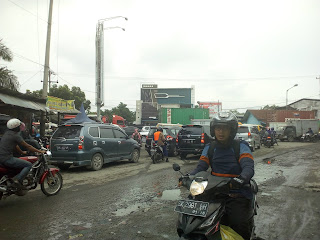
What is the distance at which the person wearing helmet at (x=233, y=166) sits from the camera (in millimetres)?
2771

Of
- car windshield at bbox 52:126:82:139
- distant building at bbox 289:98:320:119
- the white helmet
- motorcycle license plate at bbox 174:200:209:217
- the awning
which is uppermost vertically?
distant building at bbox 289:98:320:119

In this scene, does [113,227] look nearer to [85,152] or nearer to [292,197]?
[292,197]

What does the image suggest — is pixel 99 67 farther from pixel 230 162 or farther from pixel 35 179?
pixel 230 162

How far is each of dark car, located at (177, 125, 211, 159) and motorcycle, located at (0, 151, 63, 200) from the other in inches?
315

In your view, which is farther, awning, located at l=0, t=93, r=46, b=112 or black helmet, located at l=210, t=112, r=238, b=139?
awning, located at l=0, t=93, r=46, b=112

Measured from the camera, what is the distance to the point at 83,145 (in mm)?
9539

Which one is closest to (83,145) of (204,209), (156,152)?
(156,152)

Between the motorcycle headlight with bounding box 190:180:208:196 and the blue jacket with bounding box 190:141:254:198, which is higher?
the blue jacket with bounding box 190:141:254:198

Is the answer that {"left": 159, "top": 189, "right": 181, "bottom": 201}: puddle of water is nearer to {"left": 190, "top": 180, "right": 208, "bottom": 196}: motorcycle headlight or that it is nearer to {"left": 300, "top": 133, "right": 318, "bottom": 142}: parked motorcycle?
{"left": 190, "top": 180, "right": 208, "bottom": 196}: motorcycle headlight

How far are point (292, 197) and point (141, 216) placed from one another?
12.0 feet

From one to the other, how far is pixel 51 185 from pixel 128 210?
233 centimetres

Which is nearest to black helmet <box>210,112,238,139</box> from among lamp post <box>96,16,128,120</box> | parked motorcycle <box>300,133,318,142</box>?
lamp post <box>96,16,128,120</box>

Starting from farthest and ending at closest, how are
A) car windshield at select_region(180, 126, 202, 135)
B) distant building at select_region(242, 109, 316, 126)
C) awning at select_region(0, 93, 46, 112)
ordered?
distant building at select_region(242, 109, 316, 126) < car windshield at select_region(180, 126, 202, 135) < awning at select_region(0, 93, 46, 112)

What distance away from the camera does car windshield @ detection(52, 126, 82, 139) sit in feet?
31.9
